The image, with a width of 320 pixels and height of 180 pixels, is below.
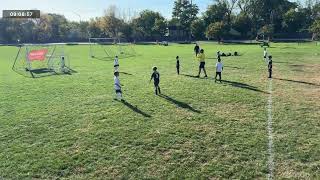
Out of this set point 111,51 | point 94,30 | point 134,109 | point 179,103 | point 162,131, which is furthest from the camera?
point 94,30

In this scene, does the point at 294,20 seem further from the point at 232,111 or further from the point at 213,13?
the point at 232,111

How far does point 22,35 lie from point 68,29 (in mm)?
13581

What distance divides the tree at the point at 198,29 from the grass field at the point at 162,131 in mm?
71710

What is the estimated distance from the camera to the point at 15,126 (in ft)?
41.5

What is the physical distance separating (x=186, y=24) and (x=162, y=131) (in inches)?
3585

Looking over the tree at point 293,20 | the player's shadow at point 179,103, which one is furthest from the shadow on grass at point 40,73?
the tree at point 293,20

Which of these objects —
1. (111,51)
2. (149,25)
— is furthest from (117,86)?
(149,25)

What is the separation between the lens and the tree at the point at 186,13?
100 m

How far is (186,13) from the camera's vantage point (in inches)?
3974

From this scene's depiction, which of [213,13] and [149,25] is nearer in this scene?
[213,13]

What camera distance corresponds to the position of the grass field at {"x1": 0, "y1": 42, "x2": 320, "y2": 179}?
8.94m

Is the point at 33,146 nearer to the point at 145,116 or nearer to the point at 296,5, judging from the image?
the point at 145,116

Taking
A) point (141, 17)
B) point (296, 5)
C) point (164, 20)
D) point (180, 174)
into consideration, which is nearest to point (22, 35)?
point (141, 17)

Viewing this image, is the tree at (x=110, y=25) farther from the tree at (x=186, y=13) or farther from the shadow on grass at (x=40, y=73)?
the shadow on grass at (x=40, y=73)
